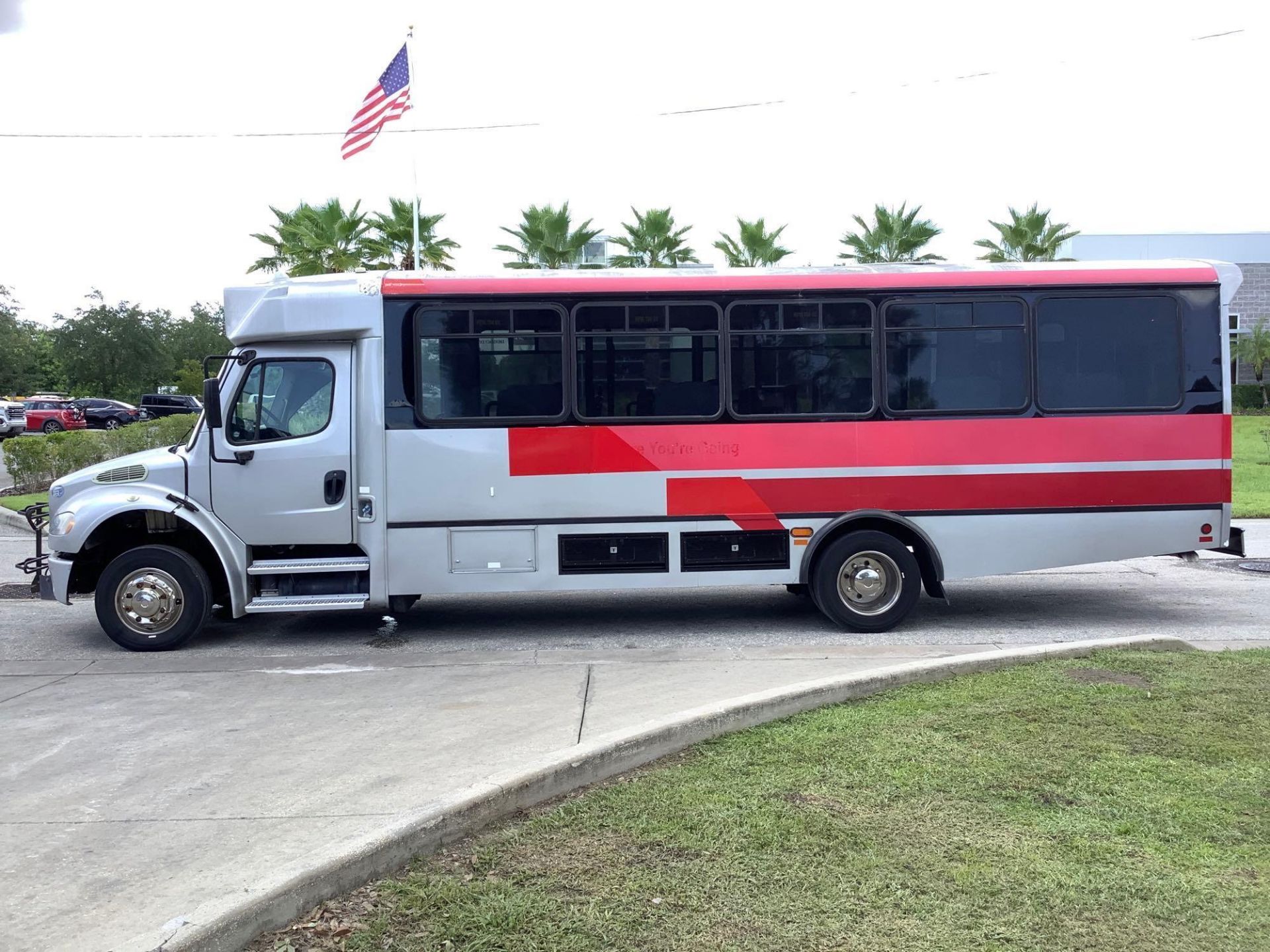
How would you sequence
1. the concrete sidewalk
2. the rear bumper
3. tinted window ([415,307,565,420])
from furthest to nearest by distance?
the rear bumper → tinted window ([415,307,565,420]) → the concrete sidewalk

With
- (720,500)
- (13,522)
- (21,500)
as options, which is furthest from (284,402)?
(21,500)

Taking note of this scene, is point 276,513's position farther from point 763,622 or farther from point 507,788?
point 507,788

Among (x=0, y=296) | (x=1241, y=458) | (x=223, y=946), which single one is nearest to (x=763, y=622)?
(x=223, y=946)

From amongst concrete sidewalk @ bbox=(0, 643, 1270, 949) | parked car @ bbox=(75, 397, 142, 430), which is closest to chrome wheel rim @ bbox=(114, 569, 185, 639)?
concrete sidewalk @ bbox=(0, 643, 1270, 949)

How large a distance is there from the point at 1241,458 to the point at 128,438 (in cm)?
2589

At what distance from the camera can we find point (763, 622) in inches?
406

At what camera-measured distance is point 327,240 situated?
96.7 feet

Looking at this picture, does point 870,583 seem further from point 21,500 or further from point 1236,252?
point 1236,252

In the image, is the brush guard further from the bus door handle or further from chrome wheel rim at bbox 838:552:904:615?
chrome wheel rim at bbox 838:552:904:615

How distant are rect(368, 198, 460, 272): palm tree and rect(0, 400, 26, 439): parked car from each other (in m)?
25.2

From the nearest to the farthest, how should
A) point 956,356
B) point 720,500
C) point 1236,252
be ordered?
point 720,500 < point 956,356 < point 1236,252

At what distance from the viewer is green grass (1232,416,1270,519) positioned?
1816cm

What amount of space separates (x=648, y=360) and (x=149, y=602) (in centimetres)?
453

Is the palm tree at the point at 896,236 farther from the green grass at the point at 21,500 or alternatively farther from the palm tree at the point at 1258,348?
the palm tree at the point at 1258,348
